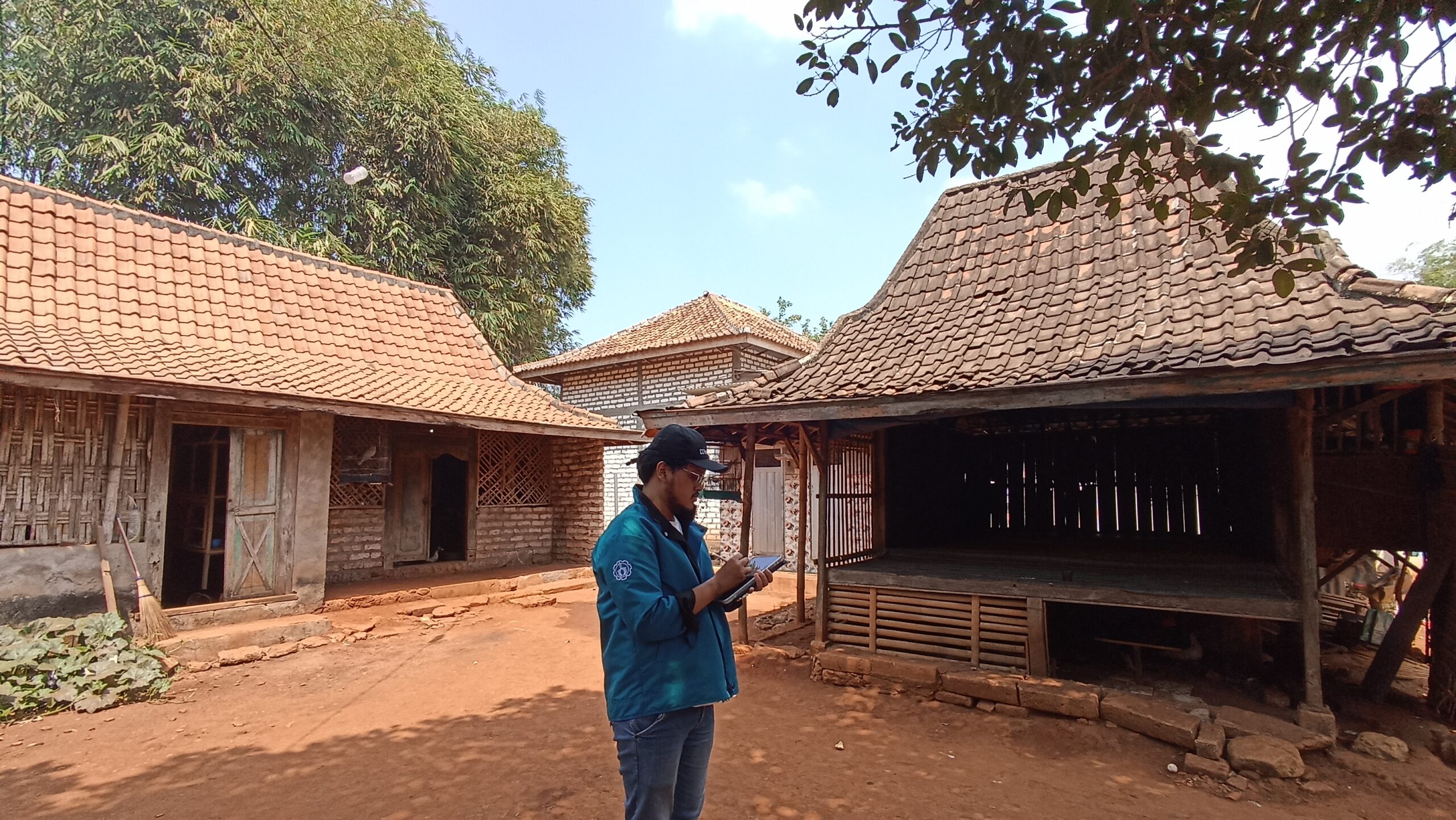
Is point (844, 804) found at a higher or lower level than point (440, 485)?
lower

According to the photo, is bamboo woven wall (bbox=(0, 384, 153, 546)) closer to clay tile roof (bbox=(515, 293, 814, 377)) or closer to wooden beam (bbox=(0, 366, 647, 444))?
wooden beam (bbox=(0, 366, 647, 444))

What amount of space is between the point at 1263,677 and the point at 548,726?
232 inches

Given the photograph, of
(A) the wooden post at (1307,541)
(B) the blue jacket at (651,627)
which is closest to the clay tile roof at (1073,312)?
(A) the wooden post at (1307,541)

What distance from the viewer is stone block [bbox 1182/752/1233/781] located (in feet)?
13.8

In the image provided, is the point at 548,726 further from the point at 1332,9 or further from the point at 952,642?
the point at 1332,9

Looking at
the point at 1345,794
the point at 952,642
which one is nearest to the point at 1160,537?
the point at 952,642

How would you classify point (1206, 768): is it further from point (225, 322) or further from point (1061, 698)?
point (225, 322)

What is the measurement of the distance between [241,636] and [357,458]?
307 cm

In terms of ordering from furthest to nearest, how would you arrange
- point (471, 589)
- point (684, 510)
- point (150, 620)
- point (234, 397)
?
point (471, 589)
point (234, 397)
point (150, 620)
point (684, 510)

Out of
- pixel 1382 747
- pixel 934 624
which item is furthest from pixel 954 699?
pixel 1382 747

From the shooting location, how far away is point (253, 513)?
8.03 meters

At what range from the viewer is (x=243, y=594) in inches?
313

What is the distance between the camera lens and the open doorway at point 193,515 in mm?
9367

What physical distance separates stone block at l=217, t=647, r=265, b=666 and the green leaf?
870cm
